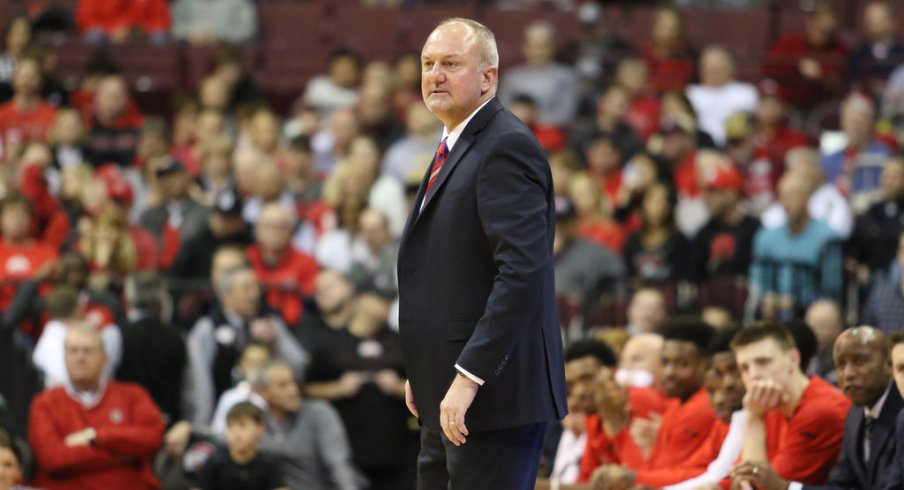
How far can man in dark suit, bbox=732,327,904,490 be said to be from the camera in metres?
5.88

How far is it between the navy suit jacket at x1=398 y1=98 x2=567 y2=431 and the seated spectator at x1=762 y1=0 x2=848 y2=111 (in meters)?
9.78

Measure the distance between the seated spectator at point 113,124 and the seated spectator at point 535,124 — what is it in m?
3.09

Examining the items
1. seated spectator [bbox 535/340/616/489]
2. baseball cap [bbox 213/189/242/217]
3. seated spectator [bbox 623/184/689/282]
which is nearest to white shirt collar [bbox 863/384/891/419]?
seated spectator [bbox 535/340/616/489]

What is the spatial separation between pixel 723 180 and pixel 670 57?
2.72m

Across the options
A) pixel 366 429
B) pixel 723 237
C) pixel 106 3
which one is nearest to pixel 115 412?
pixel 366 429

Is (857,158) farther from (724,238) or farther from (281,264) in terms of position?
(281,264)

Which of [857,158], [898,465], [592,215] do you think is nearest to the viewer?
[898,465]

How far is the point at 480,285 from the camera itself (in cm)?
438

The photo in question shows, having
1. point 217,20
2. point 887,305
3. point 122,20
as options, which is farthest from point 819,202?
point 122,20

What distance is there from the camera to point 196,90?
45.0 ft

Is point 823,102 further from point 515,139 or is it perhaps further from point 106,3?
point 515,139

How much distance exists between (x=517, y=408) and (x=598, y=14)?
10169mm

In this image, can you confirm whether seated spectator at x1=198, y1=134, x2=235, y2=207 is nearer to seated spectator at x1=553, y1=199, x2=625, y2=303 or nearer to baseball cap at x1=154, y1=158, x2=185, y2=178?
baseball cap at x1=154, y1=158, x2=185, y2=178

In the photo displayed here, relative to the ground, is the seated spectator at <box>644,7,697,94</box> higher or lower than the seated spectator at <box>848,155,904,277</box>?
higher
